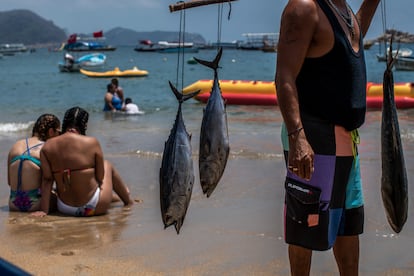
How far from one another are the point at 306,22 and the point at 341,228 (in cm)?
113

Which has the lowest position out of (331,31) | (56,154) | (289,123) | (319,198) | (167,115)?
(167,115)

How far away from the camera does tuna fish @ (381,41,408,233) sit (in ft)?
10.7

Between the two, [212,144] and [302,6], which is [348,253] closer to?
[212,144]

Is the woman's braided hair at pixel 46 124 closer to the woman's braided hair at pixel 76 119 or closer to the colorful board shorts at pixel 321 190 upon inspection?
the woman's braided hair at pixel 76 119

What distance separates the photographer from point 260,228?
6.04 m

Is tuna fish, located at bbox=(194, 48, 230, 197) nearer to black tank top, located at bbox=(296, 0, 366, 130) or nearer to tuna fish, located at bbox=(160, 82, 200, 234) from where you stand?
tuna fish, located at bbox=(160, 82, 200, 234)

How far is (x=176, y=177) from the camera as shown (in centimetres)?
322

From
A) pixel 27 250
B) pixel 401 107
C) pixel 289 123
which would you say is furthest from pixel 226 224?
pixel 401 107

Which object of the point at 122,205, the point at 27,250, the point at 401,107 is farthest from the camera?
the point at 401,107

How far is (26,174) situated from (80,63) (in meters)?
45.7

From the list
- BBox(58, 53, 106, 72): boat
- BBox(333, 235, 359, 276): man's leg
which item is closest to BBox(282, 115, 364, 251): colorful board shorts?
BBox(333, 235, 359, 276): man's leg

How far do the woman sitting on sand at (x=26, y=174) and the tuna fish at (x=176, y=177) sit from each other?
3.78 m

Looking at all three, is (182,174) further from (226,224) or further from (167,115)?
(167,115)

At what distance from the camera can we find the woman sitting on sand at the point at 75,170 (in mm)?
6395
